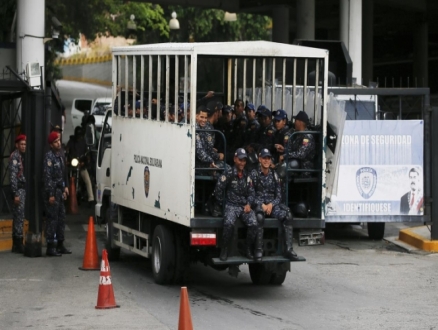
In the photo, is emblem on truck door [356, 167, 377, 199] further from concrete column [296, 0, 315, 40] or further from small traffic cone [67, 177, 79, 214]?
concrete column [296, 0, 315, 40]

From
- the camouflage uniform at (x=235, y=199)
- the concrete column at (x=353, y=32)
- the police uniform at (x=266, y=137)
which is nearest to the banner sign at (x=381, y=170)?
the police uniform at (x=266, y=137)

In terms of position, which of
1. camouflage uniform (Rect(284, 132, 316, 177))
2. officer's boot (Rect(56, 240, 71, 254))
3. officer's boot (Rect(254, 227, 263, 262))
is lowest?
officer's boot (Rect(56, 240, 71, 254))

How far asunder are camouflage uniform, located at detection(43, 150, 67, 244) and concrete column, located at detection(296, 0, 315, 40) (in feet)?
52.8

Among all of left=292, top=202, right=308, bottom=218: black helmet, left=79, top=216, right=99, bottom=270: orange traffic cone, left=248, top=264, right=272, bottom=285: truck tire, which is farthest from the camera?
left=79, top=216, right=99, bottom=270: orange traffic cone

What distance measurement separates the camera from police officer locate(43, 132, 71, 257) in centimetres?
1585

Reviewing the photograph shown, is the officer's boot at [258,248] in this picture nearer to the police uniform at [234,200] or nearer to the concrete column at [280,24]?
the police uniform at [234,200]

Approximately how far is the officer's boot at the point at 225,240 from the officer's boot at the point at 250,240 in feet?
0.65

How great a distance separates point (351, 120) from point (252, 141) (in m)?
3.85

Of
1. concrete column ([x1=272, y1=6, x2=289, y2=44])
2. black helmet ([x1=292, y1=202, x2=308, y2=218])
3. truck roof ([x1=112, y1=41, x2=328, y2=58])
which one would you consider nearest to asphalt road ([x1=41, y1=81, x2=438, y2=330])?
black helmet ([x1=292, y1=202, x2=308, y2=218])

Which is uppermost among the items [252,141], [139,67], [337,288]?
[139,67]

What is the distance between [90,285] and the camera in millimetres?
13430

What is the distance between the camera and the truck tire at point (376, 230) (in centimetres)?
1842

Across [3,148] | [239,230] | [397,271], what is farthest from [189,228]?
[3,148]

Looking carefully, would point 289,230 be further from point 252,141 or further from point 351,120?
point 351,120
